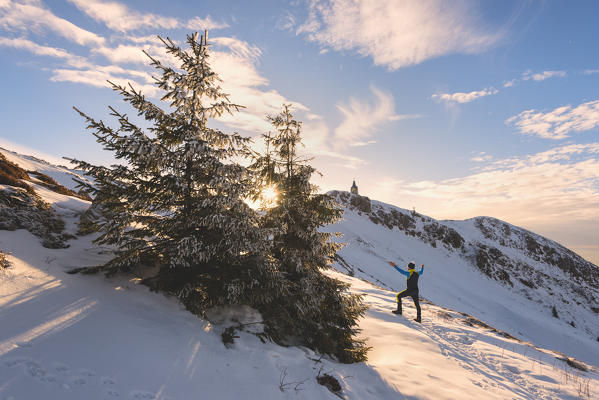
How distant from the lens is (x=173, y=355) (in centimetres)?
461

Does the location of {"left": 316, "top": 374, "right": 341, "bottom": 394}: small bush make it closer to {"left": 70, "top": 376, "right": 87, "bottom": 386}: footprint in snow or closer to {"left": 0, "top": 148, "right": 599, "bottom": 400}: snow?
{"left": 0, "top": 148, "right": 599, "bottom": 400}: snow

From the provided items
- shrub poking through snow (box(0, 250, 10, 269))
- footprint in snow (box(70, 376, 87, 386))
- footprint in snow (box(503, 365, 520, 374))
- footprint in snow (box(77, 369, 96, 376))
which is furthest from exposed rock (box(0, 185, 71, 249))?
footprint in snow (box(503, 365, 520, 374))

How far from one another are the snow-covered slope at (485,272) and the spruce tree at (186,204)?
17139 millimetres

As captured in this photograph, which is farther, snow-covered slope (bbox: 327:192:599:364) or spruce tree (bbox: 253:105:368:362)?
snow-covered slope (bbox: 327:192:599:364)

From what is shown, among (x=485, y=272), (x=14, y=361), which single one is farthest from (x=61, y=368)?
(x=485, y=272)

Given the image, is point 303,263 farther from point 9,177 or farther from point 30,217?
point 9,177

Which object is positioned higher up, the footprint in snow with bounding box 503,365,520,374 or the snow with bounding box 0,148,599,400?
the snow with bounding box 0,148,599,400

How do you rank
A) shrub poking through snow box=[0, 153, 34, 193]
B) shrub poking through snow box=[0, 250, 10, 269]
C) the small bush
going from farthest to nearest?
shrub poking through snow box=[0, 153, 34, 193]
the small bush
shrub poking through snow box=[0, 250, 10, 269]

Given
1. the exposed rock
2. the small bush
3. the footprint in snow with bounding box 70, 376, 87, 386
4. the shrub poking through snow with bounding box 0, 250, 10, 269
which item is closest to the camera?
the footprint in snow with bounding box 70, 376, 87, 386

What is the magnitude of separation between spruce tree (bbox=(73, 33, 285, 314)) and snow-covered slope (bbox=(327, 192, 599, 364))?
1714cm

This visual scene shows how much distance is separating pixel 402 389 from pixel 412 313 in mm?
7414

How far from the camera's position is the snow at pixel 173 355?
142 inches

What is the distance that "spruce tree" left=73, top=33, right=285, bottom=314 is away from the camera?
227 inches

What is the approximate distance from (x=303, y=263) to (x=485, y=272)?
185ft
